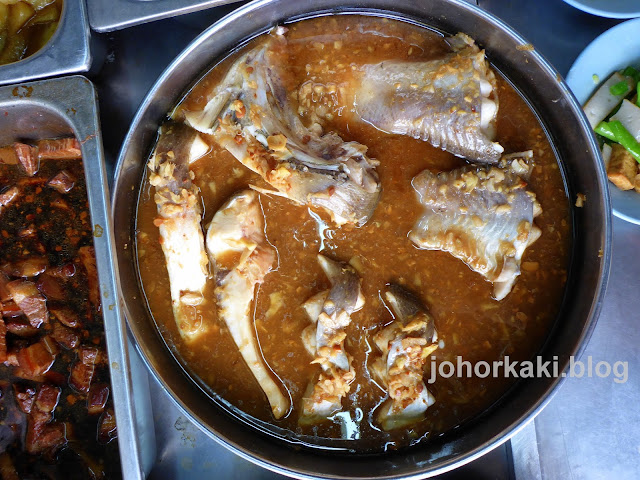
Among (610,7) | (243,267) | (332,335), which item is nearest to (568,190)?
(610,7)

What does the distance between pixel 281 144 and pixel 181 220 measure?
28.7 inches

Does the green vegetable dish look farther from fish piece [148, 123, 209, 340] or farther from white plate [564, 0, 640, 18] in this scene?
fish piece [148, 123, 209, 340]

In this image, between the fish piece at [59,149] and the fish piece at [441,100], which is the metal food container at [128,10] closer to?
the fish piece at [59,149]

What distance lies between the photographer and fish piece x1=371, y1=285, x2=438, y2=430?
2.79 m

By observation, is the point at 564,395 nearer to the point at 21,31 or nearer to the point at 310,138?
the point at 310,138

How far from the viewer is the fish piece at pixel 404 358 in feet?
9.16

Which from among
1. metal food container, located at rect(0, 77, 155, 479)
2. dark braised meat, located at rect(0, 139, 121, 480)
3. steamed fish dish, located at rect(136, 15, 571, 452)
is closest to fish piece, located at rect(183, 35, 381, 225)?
steamed fish dish, located at rect(136, 15, 571, 452)

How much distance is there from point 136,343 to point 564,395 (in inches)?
110

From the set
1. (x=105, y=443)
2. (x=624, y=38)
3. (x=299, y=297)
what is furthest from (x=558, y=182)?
(x=105, y=443)

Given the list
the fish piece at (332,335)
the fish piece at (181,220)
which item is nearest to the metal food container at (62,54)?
the fish piece at (181,220)

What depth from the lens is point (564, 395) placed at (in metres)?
3.48

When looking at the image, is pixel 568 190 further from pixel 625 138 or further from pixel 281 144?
pixel 281 144

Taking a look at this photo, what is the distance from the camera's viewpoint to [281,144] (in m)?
2.77

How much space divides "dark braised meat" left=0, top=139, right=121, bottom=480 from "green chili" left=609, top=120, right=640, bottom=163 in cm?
322
